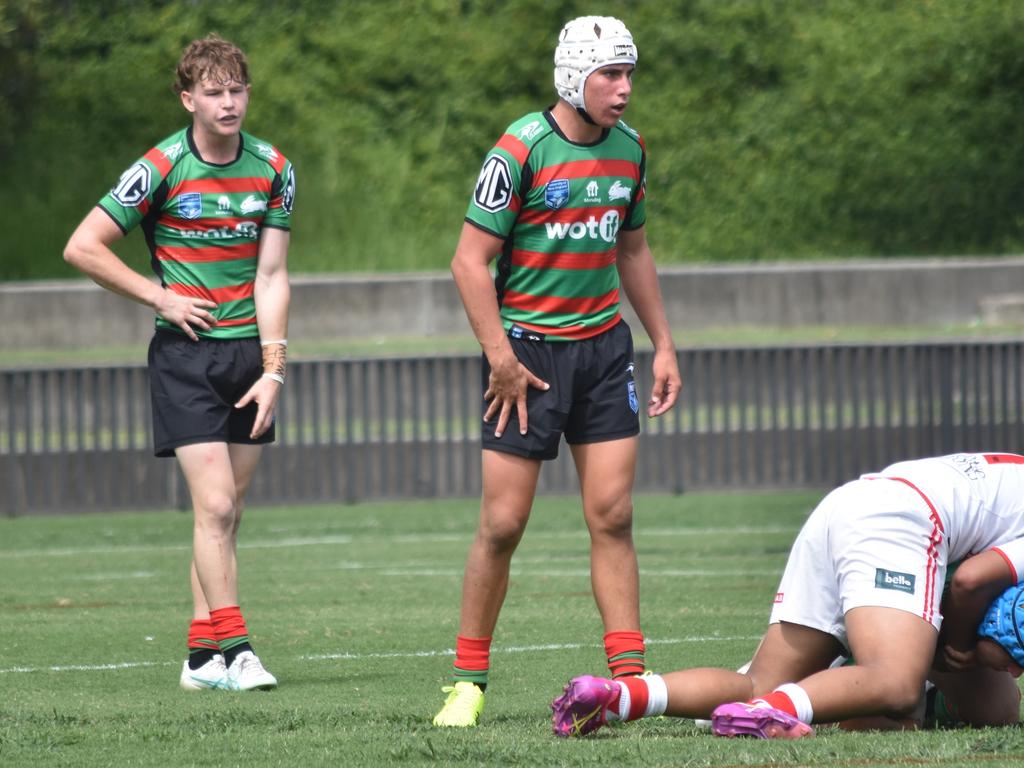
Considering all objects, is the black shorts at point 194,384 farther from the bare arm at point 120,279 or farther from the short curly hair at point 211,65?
the short curly hair at point 211,65

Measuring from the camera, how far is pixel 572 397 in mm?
6043

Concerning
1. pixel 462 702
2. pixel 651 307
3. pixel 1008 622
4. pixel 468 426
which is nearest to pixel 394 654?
pixel 462 702

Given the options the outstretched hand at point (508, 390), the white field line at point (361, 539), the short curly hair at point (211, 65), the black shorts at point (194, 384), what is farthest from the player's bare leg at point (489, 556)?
the white field line at point (361, 539)

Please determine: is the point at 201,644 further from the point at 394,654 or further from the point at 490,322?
the point at 490,322

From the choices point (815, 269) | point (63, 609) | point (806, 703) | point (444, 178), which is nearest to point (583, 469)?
point (806, 703)

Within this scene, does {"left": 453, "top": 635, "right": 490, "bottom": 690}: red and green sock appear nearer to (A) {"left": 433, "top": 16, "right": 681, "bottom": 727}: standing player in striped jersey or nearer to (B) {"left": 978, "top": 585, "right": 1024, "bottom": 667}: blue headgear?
(A) {"left": 433, "top": 16, "right": 681, "bottom": 727}: standing player in striped jersey

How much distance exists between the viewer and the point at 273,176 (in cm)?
705

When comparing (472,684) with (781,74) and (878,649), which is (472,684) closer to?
(878,649)

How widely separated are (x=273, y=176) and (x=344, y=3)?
58.9 ft

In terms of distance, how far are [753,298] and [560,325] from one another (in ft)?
41.0

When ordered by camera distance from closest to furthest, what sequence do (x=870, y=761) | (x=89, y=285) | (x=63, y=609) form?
1. (x=870, y=761)
2. (x=63, y=609)
3. (x=89, y=285)

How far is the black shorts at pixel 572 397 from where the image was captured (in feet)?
19.6

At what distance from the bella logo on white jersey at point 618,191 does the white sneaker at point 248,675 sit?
205 centimetres

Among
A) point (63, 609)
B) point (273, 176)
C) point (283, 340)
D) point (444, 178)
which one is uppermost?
point (444, 178)
